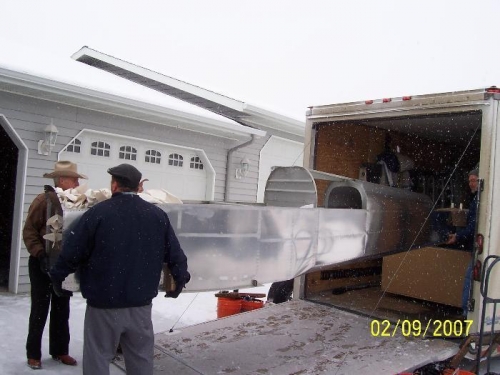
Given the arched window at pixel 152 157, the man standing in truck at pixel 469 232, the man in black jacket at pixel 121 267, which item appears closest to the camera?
the man in black jacket at pixel 121 267

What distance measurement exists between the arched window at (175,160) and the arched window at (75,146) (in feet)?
6.46

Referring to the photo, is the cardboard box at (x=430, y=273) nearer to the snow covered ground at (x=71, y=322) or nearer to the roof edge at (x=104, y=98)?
the snow covered ground at (x=71, y=322)

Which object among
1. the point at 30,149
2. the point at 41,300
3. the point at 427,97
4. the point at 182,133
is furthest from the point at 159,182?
the point at 427,97

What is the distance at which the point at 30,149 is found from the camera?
25.6 ft

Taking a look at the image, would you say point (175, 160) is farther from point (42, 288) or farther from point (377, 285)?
point (42, 288)

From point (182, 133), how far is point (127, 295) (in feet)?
23.4

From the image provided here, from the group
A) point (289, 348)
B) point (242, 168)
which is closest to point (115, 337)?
point (289, 348)

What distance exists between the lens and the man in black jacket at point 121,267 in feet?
9.81

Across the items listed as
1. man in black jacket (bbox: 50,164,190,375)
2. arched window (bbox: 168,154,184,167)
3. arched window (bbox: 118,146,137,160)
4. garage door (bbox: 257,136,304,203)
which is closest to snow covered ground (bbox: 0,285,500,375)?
man in black jacket (bbox: 50,164,190,375)

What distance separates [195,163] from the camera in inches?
410

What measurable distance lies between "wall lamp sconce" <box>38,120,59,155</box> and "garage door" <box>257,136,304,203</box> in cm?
530

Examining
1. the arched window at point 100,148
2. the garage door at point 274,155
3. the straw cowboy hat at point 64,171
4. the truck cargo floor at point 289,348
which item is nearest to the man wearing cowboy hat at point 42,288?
the straw cowboy hat at point 64,171
